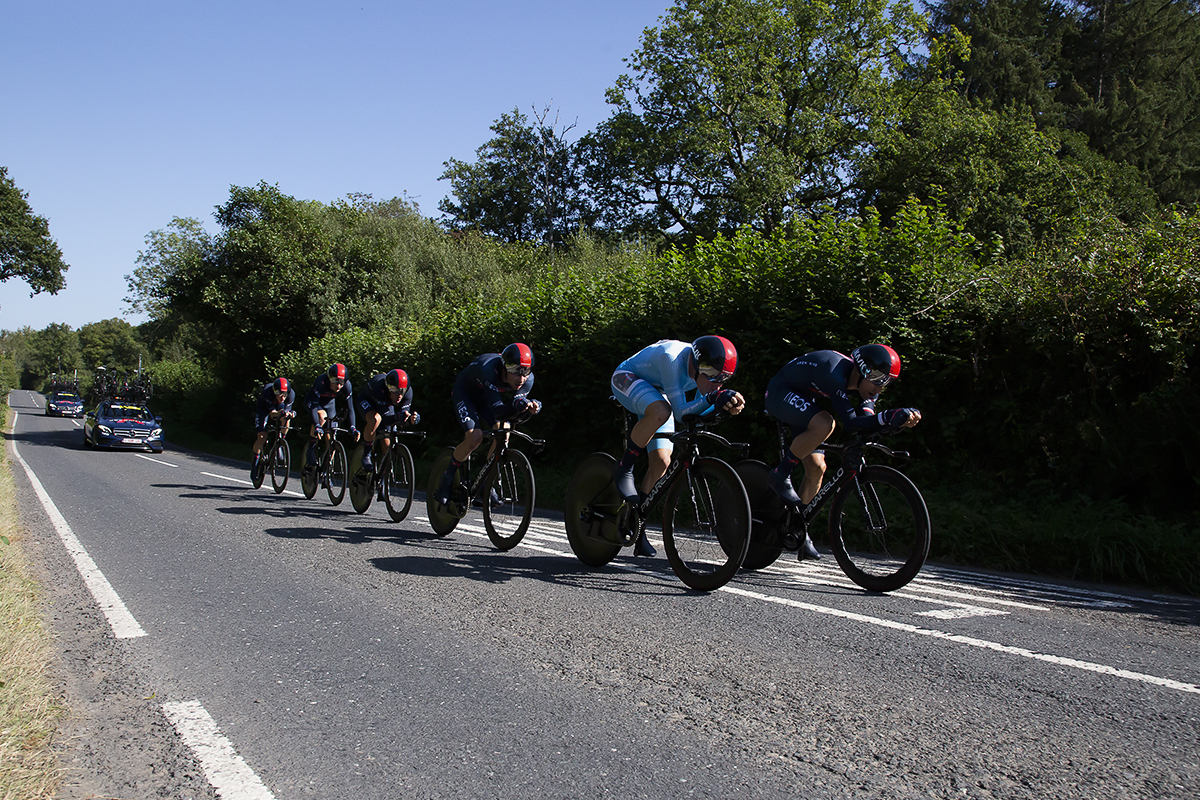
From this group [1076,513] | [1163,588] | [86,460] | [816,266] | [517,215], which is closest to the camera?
[1163,588]

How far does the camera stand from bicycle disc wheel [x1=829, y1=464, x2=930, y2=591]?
5.40m

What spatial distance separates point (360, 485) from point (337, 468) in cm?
144

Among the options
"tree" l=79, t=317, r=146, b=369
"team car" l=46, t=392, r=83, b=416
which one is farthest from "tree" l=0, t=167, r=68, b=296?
"tree" l=79, t=317, r=146, b=369

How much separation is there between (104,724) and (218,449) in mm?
29807

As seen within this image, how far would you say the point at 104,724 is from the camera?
10.9 feet

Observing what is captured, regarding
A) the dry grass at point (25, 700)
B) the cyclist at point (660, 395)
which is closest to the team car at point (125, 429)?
the dry grass at point (25, 700)

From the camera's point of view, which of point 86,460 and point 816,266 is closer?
point 816,266

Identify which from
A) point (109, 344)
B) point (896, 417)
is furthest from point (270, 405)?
point (109, 344)

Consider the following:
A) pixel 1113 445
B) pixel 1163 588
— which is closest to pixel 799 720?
pixel 1163 588

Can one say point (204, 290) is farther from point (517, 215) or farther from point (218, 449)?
point (517, 215)

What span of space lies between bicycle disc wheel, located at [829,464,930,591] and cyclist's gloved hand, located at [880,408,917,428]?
36cm

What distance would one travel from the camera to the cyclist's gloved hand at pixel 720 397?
217 inches

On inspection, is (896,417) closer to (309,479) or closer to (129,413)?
(309,479)

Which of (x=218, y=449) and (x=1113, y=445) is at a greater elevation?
(x=1113, y=445)
